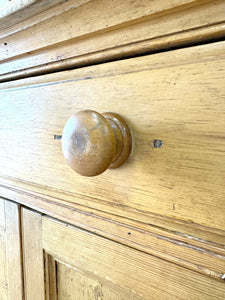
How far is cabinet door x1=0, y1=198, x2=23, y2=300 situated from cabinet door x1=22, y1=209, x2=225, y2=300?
0.02 metres

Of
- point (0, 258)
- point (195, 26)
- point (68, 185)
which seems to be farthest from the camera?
point (0, 258)

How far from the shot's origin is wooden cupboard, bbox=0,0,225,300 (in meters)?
0.20

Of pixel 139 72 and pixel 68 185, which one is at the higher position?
pixel 139 72

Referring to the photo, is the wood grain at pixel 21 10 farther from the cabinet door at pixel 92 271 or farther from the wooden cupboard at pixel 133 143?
the cabinet door at pixel 92 271

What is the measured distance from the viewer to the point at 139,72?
23 centimetres

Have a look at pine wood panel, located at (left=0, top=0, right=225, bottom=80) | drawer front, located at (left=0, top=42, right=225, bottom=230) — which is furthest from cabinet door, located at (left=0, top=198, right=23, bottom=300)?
pine wood panel, located at (left=0, top=0, right=225, bottom=80)

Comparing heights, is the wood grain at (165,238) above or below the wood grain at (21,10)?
below

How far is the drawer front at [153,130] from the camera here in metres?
0.20

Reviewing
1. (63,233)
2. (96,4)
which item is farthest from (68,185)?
(96,4)

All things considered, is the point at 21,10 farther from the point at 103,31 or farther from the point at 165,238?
the point at 165,238

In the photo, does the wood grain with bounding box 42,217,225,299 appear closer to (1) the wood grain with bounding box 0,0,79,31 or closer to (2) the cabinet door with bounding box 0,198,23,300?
(2) the cabinet door with bounding box 0,198,23,300

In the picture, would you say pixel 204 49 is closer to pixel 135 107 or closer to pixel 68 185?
pixel 135 107

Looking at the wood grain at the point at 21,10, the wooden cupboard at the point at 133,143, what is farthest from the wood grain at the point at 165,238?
the wood grain at the point at 21,10

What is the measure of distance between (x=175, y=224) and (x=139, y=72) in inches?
5.9
